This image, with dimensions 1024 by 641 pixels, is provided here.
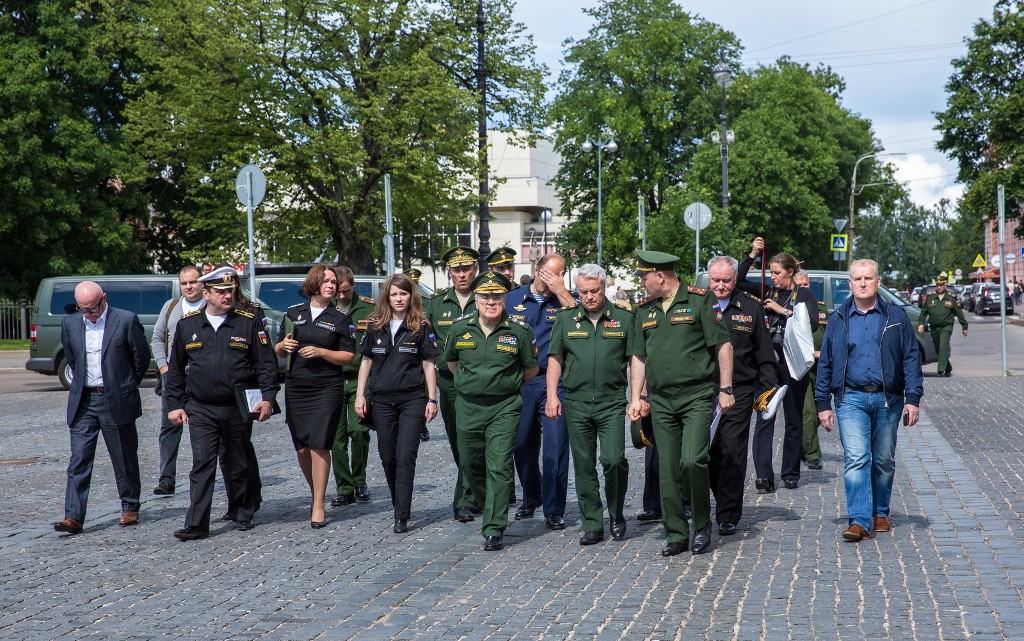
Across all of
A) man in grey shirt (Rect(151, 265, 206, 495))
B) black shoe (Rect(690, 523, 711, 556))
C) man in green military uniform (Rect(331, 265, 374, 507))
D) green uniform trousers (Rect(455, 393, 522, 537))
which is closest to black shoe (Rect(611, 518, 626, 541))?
black shoe (Rect(690, 523, 711, 556))

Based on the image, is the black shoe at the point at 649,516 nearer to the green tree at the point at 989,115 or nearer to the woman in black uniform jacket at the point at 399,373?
the woman in black uniform jacket at the point at 399,373

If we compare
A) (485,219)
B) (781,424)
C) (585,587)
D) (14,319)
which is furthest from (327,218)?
(585,587)

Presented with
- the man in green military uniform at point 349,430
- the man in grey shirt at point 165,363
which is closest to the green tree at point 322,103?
the man in grey shirt at point 165,363

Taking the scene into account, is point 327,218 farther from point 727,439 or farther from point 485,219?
point 727,439

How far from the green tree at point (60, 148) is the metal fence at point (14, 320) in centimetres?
151

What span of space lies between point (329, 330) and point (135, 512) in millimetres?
1868

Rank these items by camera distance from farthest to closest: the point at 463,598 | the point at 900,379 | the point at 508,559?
the point at 900,379
the point at 508,559
the point at 463,598

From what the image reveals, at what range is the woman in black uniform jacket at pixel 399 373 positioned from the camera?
8172mm

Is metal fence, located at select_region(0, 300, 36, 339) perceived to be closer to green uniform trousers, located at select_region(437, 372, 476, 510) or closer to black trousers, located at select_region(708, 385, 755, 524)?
green uniform trousers, located at select_region(437, 372, 476, 510)

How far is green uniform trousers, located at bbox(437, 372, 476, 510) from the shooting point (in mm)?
8422

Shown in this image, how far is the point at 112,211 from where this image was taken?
37.6 meters

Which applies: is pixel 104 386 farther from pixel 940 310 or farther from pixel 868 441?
pixel 940 310

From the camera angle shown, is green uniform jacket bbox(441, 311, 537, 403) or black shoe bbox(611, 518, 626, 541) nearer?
black shoe bbox(611, 518, 626, 541)

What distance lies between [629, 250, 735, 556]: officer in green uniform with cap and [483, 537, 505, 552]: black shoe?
100 centimetres
